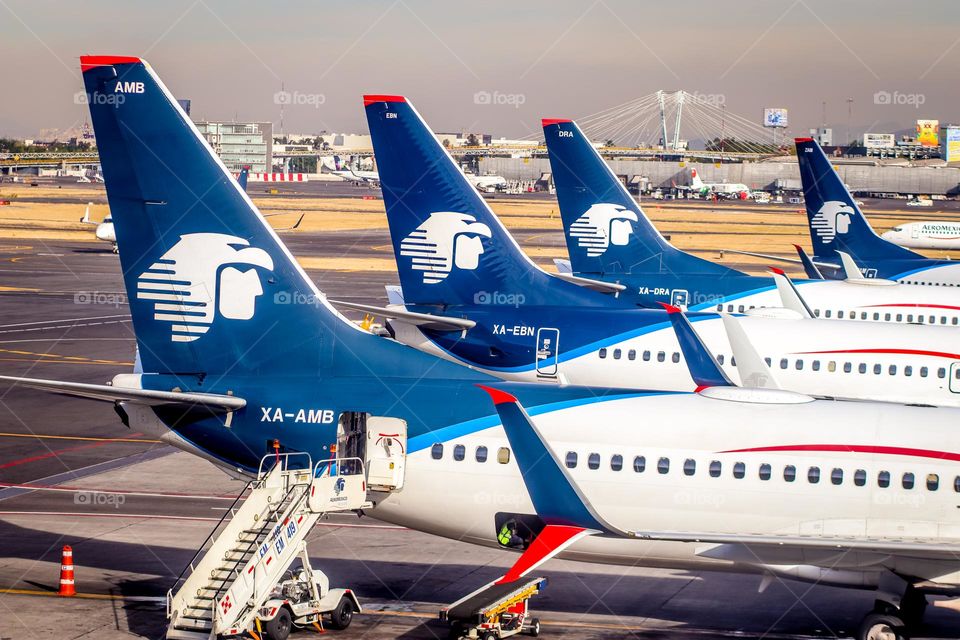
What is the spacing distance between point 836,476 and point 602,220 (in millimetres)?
27064

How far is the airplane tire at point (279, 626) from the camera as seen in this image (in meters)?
20.8

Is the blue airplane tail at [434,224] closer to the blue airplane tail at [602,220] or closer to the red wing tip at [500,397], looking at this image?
the blue airplane tail at [602,220]

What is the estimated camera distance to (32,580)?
24.4 meters

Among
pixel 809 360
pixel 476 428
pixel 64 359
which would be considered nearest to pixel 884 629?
pixel 476 428

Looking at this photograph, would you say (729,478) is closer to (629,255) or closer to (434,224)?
(434,224)

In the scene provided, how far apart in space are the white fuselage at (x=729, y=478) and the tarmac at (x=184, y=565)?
7.19 feet

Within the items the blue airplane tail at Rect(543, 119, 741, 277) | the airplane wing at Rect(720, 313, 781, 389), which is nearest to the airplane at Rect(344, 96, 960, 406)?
the airplane wing at Rect(720, 313, 781, 389)

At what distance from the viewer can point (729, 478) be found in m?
21.0

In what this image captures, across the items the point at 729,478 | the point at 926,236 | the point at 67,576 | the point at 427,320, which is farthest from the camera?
the point at 926,236

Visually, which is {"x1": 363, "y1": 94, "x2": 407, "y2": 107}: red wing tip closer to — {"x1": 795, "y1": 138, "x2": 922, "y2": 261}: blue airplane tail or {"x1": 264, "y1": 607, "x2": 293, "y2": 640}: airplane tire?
{"x1": 264, "y1": 607, "x2": 293, "y2": 640}: airplane tire

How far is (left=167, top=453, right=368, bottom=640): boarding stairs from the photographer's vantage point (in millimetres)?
20031

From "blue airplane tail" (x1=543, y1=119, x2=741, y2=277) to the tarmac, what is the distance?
18.6 meters

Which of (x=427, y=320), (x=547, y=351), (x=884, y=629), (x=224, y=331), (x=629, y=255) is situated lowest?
(x=884, y=629)

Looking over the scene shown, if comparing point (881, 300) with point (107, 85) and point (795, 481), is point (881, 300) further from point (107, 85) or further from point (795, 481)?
point (107, 85)
